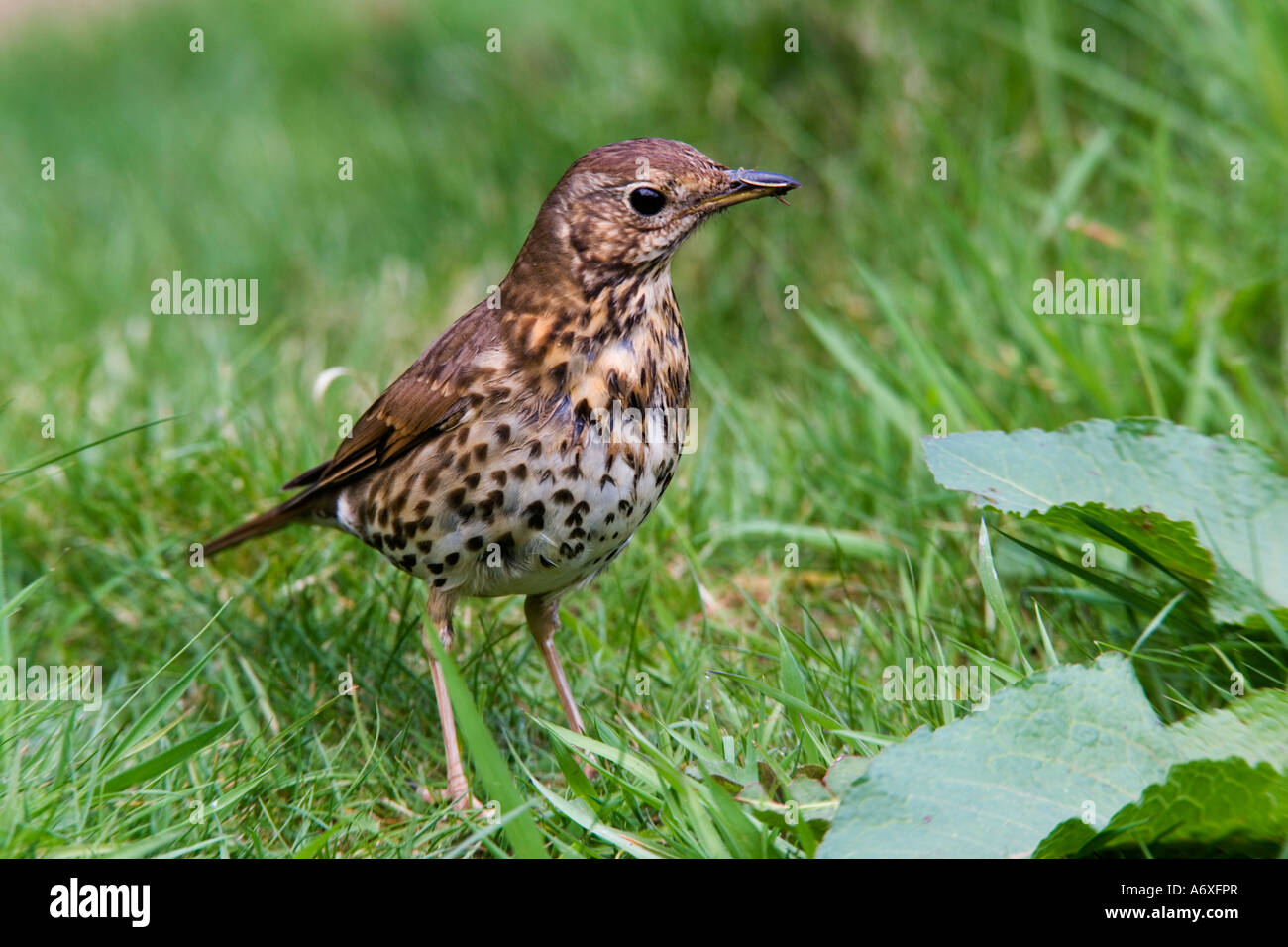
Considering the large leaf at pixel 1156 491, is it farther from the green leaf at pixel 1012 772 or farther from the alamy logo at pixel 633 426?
the alamy logo at pixel 633 426

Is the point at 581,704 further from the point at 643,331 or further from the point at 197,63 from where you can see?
the point at 197,63

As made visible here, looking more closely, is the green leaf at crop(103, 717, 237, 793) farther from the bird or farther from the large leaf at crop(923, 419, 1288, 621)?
the large leaf at crop(923, 419, 1288, 621)

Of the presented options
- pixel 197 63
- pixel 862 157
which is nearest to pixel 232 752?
pixel 862 157

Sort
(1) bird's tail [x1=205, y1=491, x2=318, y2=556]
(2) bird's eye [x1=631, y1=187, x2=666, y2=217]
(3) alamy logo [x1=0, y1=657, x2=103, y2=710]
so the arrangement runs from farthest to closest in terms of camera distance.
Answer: (1) bird's tail [x1=205, y1=491, x2=318, y2=556] < (2) bird's eye [x1=631, y1=187, x2=666, y2=217] < (3) alamy logo [x1=0, y1=657, x2=103, y2=710]

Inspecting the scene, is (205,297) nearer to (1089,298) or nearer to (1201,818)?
(1089,298)

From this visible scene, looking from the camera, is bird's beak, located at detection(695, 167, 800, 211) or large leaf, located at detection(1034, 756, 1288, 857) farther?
bird's beak, located at detection(695, 167, 800, 211)
